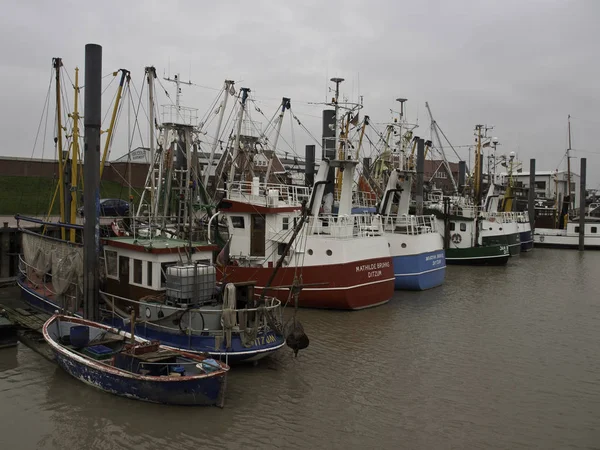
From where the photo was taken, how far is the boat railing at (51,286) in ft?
52.2

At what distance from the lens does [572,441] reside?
10.4m

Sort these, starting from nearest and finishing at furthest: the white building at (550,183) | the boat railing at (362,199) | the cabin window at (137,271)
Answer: the cabin window at (137,271) → the boat railing at (362,199) → the white building at (550,183)

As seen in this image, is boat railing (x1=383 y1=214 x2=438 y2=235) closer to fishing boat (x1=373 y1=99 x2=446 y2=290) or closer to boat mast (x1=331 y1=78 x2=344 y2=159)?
fishing boat (x1=373 y1=99 x2=446 y2=290)

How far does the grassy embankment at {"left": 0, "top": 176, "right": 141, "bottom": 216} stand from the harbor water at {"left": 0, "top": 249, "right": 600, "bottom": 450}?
29985 millimetres

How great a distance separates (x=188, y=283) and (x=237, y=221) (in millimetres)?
8150

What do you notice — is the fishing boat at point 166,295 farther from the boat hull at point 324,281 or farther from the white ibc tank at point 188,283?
the boat hull at point 324,281

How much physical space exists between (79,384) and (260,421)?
183 inches

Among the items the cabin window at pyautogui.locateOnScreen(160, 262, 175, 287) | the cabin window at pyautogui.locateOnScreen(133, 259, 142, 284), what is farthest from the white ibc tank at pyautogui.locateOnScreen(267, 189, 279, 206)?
the cabin window at pyautogui.locateOnScreen(133, 259, 142, 284)

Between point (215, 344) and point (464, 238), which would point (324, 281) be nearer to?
point (215, 344)

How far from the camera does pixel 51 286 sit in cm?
1875

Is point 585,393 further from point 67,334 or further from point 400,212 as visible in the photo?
point 400,212

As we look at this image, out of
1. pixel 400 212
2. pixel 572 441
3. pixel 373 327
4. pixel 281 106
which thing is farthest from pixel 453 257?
pixel 572 441

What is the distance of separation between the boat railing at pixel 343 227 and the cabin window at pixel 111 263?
307 inches

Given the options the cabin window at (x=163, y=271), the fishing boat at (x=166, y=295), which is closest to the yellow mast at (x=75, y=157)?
the fishing boat at (x=166, y=295)
